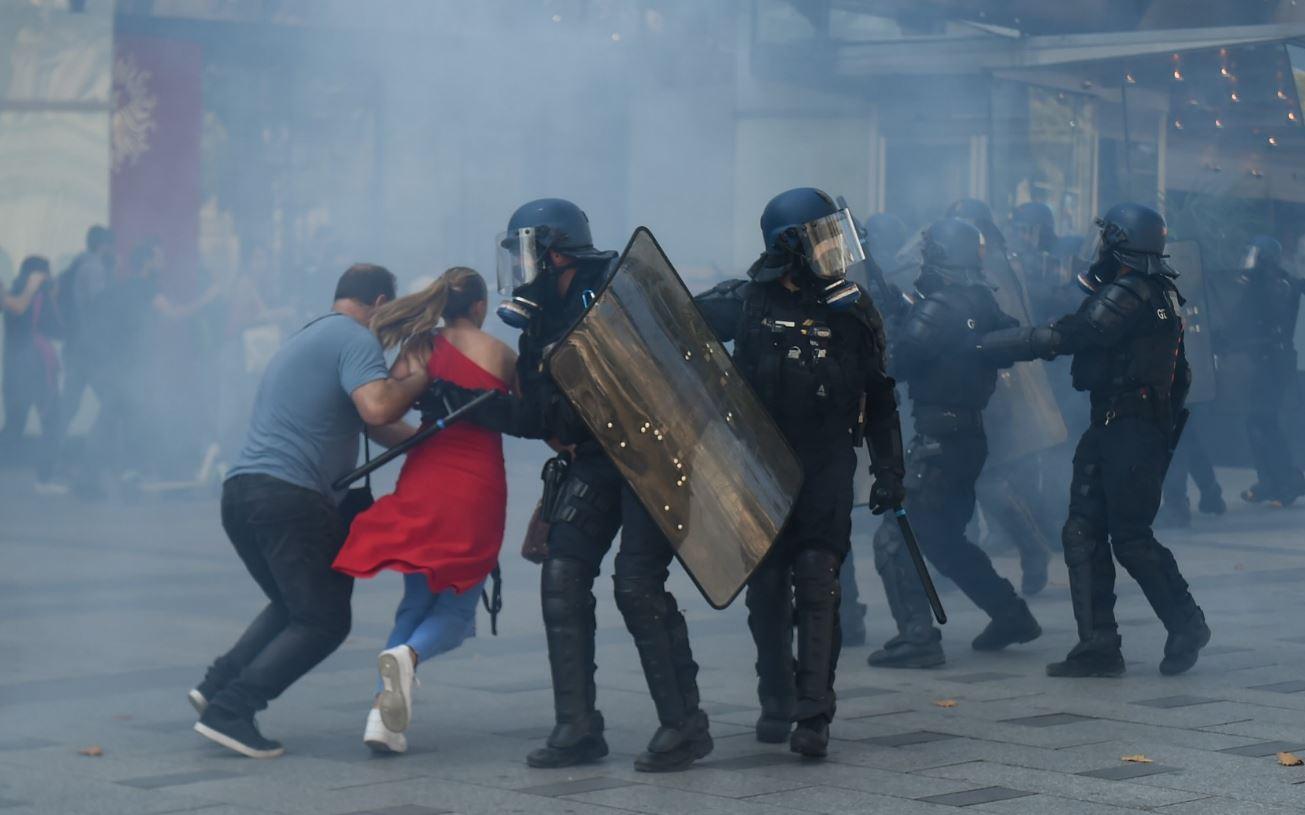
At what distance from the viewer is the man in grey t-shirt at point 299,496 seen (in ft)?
16.2

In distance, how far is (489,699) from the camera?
5.71 m

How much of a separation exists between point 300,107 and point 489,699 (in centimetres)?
211

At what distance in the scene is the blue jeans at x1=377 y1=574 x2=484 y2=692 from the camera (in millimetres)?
5016

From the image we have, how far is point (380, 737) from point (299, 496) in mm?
587

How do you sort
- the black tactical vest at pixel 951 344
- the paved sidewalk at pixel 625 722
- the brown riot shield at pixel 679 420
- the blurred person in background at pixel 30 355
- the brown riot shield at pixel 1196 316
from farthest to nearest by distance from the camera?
the blurred person in background at pixel 30 355, the brown riot shield at pixel 1196 316, the black tactical vest at pixel 951 344, the brown riot shield at pixel 679 420, the paved sidewalk at pixel 625 722

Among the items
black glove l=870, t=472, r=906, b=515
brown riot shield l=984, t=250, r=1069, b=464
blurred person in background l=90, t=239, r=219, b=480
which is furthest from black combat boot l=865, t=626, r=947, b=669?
blurred person in background l=90, t=239, r=219, b=480

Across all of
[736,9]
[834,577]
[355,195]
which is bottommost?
[834,577]

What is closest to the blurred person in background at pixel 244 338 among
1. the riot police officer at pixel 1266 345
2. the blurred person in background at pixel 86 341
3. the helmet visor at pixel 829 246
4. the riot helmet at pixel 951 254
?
the blurred person in background at pixel 86 341

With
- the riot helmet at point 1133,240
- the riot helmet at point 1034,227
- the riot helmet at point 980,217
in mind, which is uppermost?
the riot helmet at point 1034,227

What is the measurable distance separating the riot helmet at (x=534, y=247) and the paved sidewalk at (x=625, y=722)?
1028 mm

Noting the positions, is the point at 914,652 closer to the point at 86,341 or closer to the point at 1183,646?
the point at 1183,646

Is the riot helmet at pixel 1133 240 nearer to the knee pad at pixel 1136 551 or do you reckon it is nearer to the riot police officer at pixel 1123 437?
the riot police officer at pixel 1123 437

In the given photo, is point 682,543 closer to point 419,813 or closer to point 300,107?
point 419,813

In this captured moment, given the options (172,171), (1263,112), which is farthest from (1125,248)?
(172,171)
